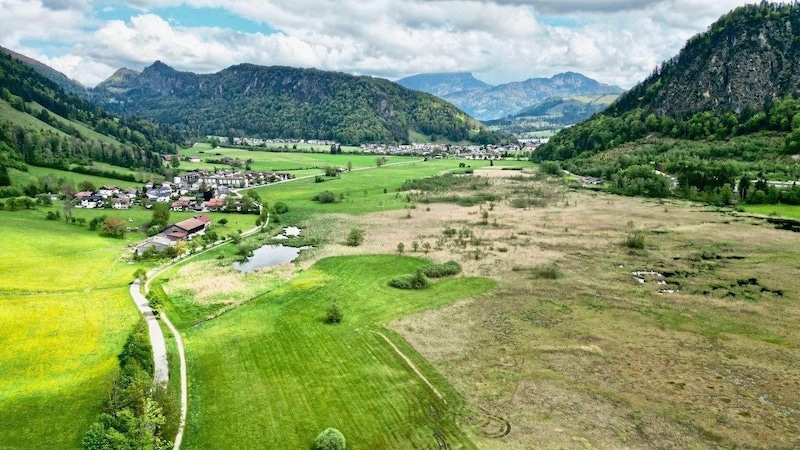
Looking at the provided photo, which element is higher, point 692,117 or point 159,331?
point 692,117

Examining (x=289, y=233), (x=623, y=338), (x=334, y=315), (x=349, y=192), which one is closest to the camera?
(x=623, y=338)

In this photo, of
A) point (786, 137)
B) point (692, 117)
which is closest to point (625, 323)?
point (786, 137)

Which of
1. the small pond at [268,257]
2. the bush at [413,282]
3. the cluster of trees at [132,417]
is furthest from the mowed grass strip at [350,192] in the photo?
the cluster of trees at [132,417]

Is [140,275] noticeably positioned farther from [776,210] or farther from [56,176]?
[776,210]

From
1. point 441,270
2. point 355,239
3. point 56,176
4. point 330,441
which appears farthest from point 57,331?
point 56,176

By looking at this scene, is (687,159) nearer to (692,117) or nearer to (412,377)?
(692,117)

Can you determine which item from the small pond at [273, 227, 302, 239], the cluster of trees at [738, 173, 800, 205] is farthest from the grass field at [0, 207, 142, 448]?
the cluster of trees at [738, 173, 800, 205]
